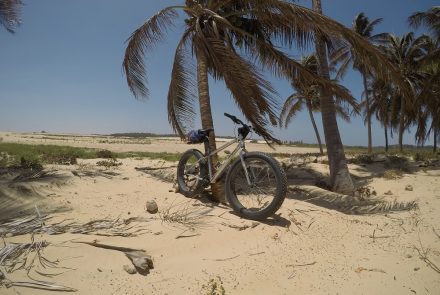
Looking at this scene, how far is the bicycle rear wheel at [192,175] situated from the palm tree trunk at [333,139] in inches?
153

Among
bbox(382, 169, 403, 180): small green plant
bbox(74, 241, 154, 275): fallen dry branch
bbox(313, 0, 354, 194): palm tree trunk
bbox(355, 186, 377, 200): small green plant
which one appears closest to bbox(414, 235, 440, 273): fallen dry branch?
bbox(74, 241, 154, 275): fallen dry branch

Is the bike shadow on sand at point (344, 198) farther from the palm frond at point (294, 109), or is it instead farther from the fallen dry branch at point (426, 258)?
the palm frond at point (294, 109)

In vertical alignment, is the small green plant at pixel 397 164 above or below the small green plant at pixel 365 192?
above

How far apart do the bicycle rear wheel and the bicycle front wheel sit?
2.58 ft

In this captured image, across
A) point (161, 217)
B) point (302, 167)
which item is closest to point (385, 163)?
point (302, 167)

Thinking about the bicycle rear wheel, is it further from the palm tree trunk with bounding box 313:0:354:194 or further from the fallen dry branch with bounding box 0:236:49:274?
the palm tree trunk with bounding box 313:0:354:194

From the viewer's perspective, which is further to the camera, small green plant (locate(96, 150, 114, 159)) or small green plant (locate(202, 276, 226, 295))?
small green plant (locate(96, 150, 114, 159))

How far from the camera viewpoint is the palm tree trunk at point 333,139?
781cm

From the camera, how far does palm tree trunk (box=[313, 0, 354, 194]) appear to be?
781 cm

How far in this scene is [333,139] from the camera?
316 inches

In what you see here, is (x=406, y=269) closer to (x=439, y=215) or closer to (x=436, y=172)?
(x=439, y=215)

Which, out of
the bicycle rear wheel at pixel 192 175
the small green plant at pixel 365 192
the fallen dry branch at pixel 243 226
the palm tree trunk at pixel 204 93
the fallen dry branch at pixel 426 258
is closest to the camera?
the fallen dry branch at pixel 426 258

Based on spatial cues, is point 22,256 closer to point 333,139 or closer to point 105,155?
point 333,139

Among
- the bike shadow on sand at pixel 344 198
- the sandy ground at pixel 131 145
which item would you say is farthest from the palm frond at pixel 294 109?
the bike shadow on sand at pixel 344 198
